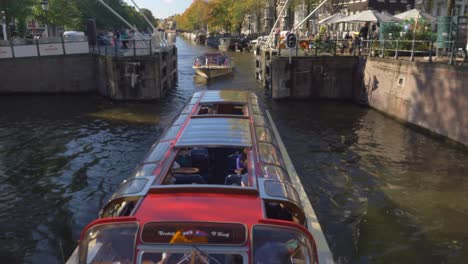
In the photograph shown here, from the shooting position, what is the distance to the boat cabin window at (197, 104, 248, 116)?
35.5 feet

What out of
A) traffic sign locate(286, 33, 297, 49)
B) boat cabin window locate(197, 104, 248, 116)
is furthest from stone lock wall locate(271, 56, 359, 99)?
boat cabin window locate(197, 104, 248, 116)

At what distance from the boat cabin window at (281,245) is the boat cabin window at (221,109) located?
620 cm

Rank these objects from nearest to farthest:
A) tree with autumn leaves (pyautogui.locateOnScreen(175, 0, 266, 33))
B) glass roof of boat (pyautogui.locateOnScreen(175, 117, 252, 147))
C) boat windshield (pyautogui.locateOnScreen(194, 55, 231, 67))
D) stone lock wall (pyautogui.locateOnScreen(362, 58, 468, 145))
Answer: glass roof of boat (pyautogui.locateOnScreen(175, 117, 252, 147)) < stone lock wall (pyautogui.locateOnScreen(362, 58, 468, 145)) < boat windshield (pyautogui.locateOnScreen(194, 55, 231, 67)) < tree with autumn leaves (pyautogui.locateOnScreen(175, 0, 266, 33))

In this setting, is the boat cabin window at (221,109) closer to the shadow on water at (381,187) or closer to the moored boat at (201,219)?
the shadow on water at (381,187)

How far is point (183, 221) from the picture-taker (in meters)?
4.03

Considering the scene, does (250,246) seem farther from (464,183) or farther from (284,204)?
(464,183)

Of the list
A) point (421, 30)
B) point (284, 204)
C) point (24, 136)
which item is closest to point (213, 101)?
point (284, 204)

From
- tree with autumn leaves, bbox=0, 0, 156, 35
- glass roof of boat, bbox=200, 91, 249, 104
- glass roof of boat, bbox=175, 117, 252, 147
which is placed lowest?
glass roof of boat, bbox=175, 117, 252, 147

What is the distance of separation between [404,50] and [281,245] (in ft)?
55.2

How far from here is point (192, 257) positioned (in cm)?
386

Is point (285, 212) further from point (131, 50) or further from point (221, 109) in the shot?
point (131, 50)

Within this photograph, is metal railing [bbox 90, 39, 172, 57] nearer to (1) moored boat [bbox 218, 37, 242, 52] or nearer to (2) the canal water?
(2) the canal water

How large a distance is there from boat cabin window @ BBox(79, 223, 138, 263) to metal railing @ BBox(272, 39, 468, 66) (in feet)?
49.5

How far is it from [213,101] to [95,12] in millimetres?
78437
